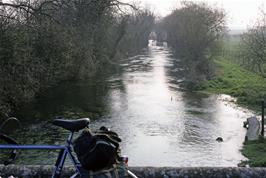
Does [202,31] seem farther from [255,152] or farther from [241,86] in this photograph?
[255,152]

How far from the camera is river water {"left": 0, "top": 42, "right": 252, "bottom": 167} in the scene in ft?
53.7

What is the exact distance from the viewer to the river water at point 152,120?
53.7 feet

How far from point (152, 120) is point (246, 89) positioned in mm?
13665

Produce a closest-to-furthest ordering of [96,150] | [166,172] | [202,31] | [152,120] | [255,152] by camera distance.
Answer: [96,150] → [166,172] → [255,152] → [152,120] → [202,31]

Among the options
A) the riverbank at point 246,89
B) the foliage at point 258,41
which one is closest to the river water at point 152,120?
the riverbank at point 246,89

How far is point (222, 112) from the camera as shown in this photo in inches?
998

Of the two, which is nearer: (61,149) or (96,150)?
(96,150)

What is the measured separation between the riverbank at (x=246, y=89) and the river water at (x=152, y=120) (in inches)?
26.6

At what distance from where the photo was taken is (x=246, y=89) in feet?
109

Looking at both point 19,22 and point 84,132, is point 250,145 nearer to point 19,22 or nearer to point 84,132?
point 19,22

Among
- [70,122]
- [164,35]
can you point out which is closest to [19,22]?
[70,122]

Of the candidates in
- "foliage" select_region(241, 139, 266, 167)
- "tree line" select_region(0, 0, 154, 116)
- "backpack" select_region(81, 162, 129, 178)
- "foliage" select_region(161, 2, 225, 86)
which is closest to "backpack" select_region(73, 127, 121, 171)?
"backpack" select_region(81, 162, 129, 178)

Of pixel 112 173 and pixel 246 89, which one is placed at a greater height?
pixel 112 173

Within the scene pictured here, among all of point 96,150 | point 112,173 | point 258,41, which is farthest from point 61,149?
point 258,41
